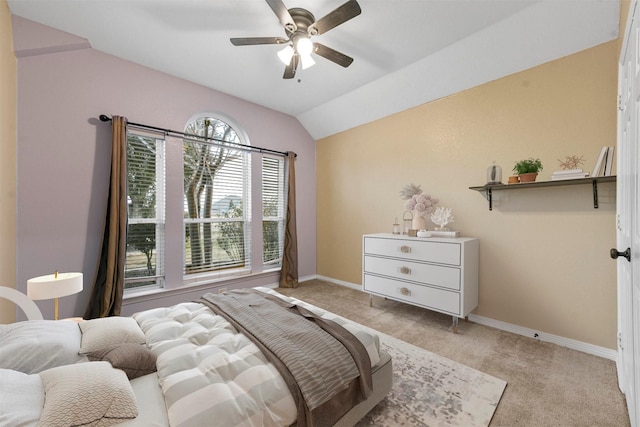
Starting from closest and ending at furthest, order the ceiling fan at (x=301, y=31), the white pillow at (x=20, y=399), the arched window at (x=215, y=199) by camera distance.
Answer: the white pillow at (x=20, y=399) → the ceiling fan at (x=301, y=31) → the arched window at (x=215, y=199)

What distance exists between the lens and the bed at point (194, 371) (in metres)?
0.87

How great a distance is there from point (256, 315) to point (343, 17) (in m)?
2.12

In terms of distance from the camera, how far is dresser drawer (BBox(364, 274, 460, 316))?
8.22 ft

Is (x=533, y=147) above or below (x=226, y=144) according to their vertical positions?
below

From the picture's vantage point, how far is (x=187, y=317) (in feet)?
5.59

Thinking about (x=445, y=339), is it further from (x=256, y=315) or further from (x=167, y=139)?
(x=167, y=139)

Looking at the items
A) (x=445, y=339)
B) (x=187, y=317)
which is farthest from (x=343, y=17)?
(x=445, y=339)

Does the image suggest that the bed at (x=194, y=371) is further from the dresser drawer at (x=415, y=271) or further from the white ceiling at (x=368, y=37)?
the white ceiling at (x=368, y=37)

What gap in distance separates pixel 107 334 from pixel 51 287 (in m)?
0.75

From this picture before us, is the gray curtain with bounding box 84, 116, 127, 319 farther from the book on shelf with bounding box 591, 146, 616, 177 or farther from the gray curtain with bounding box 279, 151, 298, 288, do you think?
the book on shelf with bounding box 591, 146, 616, 177

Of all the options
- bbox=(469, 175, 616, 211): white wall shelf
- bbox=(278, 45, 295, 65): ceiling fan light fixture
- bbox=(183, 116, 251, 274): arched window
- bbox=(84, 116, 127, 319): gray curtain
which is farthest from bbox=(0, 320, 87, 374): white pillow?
bbox=(469, 175, 616, 211): white wall shelf

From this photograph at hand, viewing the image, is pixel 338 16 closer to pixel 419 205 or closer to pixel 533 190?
pixel 419 205

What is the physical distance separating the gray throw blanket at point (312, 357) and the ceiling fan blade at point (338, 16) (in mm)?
2019

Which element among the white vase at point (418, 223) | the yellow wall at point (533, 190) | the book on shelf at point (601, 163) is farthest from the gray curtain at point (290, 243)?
the book on shelf at point (601, 163)
